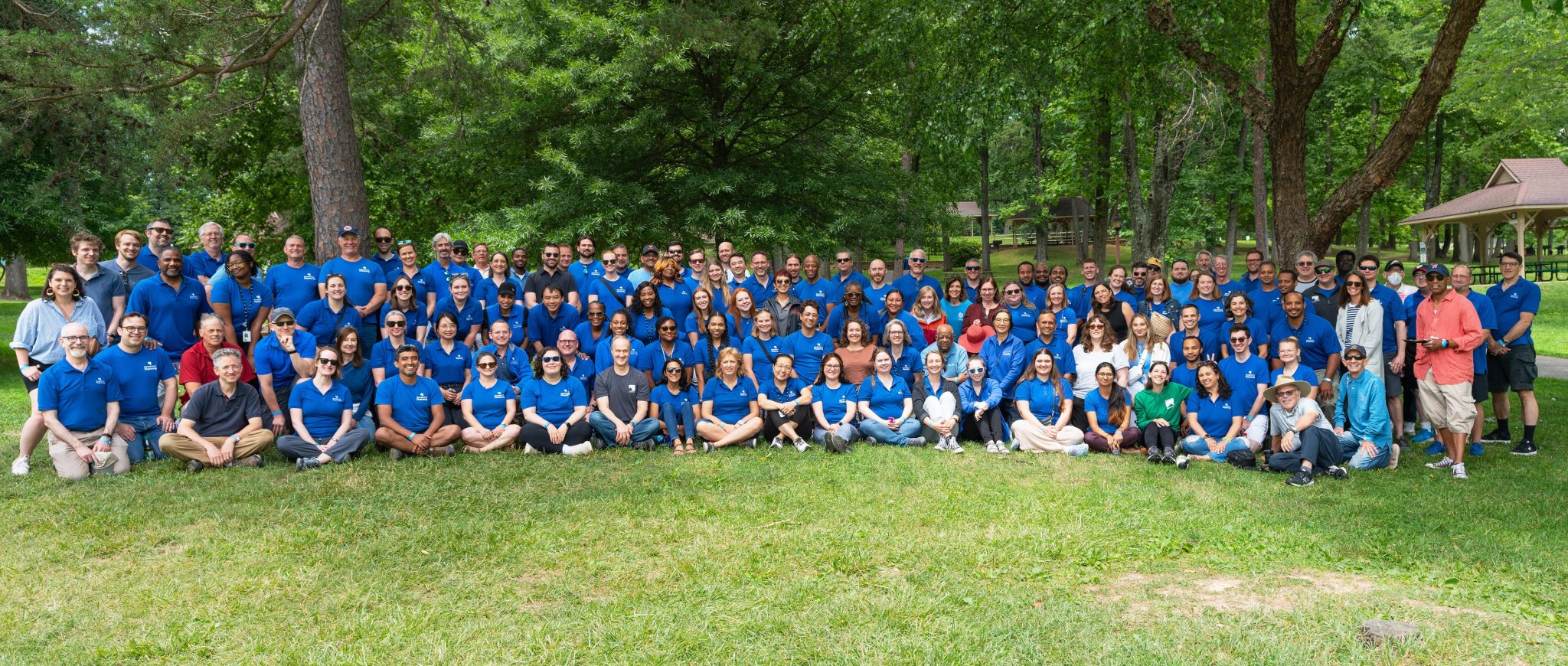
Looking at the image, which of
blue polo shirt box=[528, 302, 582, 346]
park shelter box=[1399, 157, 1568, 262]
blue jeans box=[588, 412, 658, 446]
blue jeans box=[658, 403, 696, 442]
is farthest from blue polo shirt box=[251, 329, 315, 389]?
park shelter box=[1399, 157, 1568, 262]

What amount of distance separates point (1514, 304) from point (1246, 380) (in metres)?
2.77

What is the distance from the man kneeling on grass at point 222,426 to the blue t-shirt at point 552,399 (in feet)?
6.63

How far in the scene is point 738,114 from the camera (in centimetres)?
1452

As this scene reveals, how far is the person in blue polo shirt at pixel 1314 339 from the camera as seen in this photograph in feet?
27.2

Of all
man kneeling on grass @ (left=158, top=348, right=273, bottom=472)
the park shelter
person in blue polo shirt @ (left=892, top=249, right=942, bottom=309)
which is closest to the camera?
man kneeling on grass @ (left=158, top=348, right=273, bottom=472)

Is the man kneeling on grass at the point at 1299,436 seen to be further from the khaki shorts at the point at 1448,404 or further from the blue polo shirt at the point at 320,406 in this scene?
the blue polo shirt at the point at 320,406

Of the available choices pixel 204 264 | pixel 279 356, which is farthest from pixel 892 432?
pixel 204 264

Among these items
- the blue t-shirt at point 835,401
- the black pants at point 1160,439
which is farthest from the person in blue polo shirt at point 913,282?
the black pants at point 1160,439

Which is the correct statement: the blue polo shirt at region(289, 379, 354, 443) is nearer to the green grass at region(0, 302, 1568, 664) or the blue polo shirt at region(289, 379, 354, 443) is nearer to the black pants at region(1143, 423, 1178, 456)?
the green grass at region(0, 302, 1568, 664)

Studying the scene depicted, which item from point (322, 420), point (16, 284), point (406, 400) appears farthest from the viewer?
point (16, 284)

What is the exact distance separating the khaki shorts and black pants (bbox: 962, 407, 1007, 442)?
11.3ft

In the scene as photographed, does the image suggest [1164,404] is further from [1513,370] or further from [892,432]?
[1513,370]

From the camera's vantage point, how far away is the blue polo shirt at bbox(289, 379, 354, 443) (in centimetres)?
759

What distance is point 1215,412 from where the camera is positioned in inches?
318
